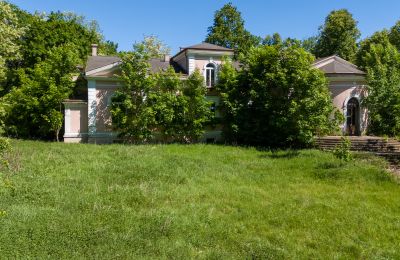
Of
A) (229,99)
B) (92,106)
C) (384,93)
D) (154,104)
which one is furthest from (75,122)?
(384,93)

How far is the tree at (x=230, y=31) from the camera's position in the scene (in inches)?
1833

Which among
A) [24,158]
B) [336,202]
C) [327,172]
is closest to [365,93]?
[327,172]

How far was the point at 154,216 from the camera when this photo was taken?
9.19 m

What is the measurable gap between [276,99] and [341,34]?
25.4 meters

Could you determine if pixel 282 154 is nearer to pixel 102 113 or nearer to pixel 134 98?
pixel 134 98

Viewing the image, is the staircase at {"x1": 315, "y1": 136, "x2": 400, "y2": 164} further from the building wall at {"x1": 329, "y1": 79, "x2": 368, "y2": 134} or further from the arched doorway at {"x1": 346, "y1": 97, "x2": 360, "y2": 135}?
the arched doorway at {"x1": 346, "y1": 97, "x2": 360, "y2": 135}

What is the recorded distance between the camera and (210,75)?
2625cm

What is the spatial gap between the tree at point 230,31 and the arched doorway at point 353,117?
22823 mm

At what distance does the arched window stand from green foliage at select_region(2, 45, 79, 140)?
8906mm

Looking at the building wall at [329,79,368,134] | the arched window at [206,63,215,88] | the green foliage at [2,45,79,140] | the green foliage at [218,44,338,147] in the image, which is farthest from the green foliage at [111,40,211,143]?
the building wall at [329,79,368,134]

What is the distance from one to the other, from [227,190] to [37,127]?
17.2 metres

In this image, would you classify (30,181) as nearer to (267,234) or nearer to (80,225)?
(80,225)

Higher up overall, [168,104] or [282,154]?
[168,104]

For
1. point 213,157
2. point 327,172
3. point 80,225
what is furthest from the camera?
point 213,157
